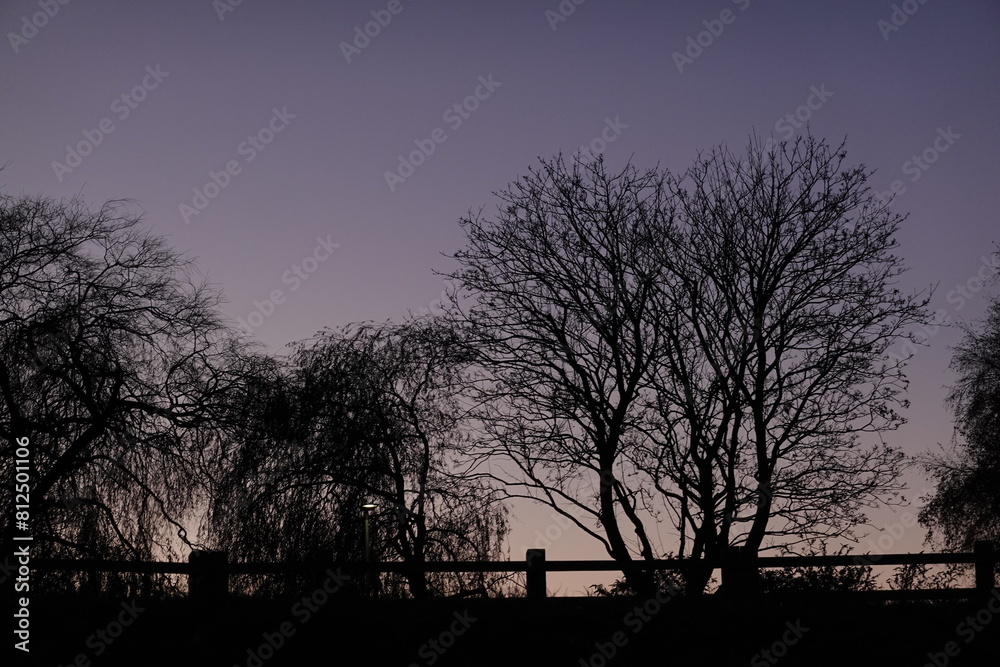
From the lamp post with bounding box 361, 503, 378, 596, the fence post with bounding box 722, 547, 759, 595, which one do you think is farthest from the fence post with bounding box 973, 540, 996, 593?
the lamp post with bounding box 361, 503, 378, 596

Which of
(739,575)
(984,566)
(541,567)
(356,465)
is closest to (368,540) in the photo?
(356,465)

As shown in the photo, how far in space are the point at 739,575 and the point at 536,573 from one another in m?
2.92

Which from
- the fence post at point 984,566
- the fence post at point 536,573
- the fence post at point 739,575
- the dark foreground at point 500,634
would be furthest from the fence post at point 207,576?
the fence post at point 984,566

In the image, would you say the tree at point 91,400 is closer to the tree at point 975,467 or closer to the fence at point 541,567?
the fence at point 541,567

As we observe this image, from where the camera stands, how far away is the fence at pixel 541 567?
1160 cm

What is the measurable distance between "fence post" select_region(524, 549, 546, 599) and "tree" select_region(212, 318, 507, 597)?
367 cm

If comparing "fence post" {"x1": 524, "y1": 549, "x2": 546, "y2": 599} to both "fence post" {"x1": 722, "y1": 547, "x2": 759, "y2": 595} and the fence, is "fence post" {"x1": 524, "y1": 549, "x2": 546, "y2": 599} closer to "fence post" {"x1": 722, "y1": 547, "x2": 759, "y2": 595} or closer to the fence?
the fence

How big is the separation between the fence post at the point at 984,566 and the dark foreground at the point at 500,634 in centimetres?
136

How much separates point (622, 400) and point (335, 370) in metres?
6.13

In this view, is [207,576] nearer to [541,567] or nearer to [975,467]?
[541,567]

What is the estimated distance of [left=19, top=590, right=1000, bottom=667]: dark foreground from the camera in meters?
9.78

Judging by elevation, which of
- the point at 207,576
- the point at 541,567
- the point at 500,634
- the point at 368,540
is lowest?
the point at 500,634

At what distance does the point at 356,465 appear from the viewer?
1750 centimetres

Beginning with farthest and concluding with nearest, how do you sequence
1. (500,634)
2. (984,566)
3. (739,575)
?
1. (984,566)
2. (739,575)
3. (500,634)
